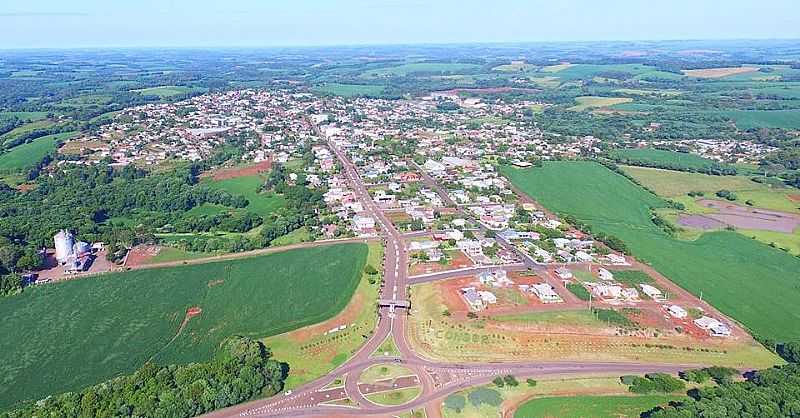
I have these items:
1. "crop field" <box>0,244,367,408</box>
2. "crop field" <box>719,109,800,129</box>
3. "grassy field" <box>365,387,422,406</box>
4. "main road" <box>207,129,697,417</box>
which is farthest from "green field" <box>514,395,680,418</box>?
"crop field" <box>719,109,800,129</box>

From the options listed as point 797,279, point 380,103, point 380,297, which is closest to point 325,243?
point 380,297

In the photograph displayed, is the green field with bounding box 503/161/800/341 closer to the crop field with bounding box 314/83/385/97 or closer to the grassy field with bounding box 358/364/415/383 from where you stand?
the grassy field with bounding box 358/364/415/383

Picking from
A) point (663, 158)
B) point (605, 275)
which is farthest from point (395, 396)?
point (663, 158)

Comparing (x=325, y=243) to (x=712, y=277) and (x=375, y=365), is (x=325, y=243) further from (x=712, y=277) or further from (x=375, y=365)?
(x=712, y=277)

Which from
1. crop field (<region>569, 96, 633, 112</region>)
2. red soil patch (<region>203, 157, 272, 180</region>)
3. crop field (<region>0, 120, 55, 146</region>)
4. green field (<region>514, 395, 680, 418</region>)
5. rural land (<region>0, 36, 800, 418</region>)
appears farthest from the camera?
crop field (<region>569, 96, 633, 112</region>)

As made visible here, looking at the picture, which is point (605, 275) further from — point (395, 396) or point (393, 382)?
point (395, 396)
